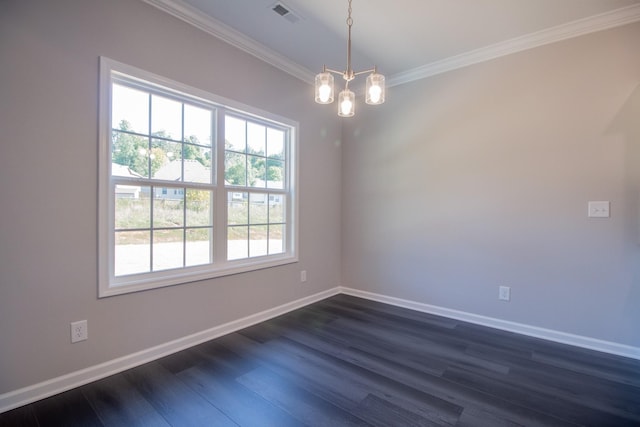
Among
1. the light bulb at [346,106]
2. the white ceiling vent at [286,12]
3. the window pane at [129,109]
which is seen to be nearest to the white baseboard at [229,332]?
the window pane at [129,109]

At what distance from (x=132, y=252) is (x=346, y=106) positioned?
6.25ft

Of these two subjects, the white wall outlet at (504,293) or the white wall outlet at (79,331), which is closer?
the white wall outlet at (79,331)

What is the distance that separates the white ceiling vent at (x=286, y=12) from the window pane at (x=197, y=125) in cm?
103

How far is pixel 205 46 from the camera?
2.61 meters

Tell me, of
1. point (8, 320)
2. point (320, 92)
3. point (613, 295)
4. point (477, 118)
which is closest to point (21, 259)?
point (8, 320)

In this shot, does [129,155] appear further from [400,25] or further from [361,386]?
[400,25]

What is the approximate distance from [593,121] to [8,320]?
4.43m

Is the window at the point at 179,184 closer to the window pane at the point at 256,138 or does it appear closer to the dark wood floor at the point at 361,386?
the window pane at the point at 256,138

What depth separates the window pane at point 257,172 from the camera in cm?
313

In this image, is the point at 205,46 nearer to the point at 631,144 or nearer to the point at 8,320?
the point at 8,320

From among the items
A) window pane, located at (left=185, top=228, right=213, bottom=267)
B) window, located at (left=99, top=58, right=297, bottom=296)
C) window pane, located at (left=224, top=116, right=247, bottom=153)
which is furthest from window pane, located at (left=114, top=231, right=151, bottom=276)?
window pane, located at (left=224, top=116, right=247, bottom=153)

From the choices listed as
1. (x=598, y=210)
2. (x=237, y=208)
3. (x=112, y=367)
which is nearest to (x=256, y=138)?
(x=237, y=208)

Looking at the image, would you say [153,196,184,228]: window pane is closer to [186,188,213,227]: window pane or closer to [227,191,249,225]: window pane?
[186,188,213,227]: window pane

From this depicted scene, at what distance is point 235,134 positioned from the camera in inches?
117
